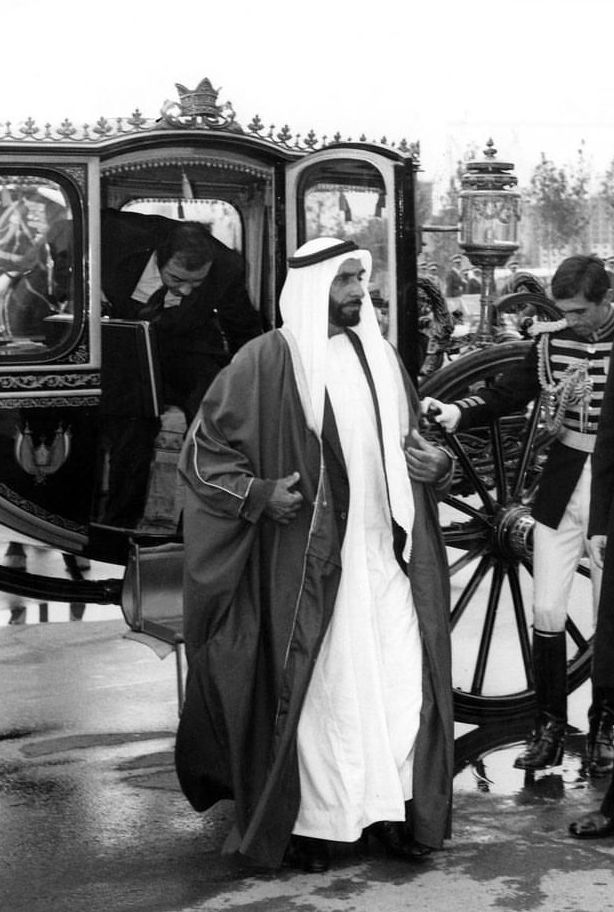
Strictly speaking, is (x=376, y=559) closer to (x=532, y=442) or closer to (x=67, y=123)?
(x=532, y=442)

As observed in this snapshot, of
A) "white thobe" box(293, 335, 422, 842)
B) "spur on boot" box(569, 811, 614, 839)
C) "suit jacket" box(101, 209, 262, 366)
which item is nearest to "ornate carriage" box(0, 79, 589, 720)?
"suit jacket" box(101, 209, 262, 366)

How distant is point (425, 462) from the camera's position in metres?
4.89

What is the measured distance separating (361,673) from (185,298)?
209 cm

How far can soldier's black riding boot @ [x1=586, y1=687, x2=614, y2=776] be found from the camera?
565 centimetres

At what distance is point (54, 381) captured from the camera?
5.95 meters

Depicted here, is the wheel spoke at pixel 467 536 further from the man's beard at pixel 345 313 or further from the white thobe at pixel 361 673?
the man's beard at pixel 345 313

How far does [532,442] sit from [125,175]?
189cm

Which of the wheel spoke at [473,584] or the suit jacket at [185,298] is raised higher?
the suit jacket at [185,298]

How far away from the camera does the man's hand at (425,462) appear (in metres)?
4.89

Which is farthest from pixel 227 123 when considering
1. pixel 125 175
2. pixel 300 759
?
pixel 300 759

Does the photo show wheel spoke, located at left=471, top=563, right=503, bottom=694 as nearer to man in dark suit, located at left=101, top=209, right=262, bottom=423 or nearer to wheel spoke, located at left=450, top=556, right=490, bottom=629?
wheel spoke, located at left=450, top=556, right=490, bottom=629

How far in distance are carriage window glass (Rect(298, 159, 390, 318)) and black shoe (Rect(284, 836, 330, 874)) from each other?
2260mm

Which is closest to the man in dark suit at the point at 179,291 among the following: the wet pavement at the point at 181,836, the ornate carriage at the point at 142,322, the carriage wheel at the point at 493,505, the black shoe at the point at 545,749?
the ornate carriage at the point at 142,322

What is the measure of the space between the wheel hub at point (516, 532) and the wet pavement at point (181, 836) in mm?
647
